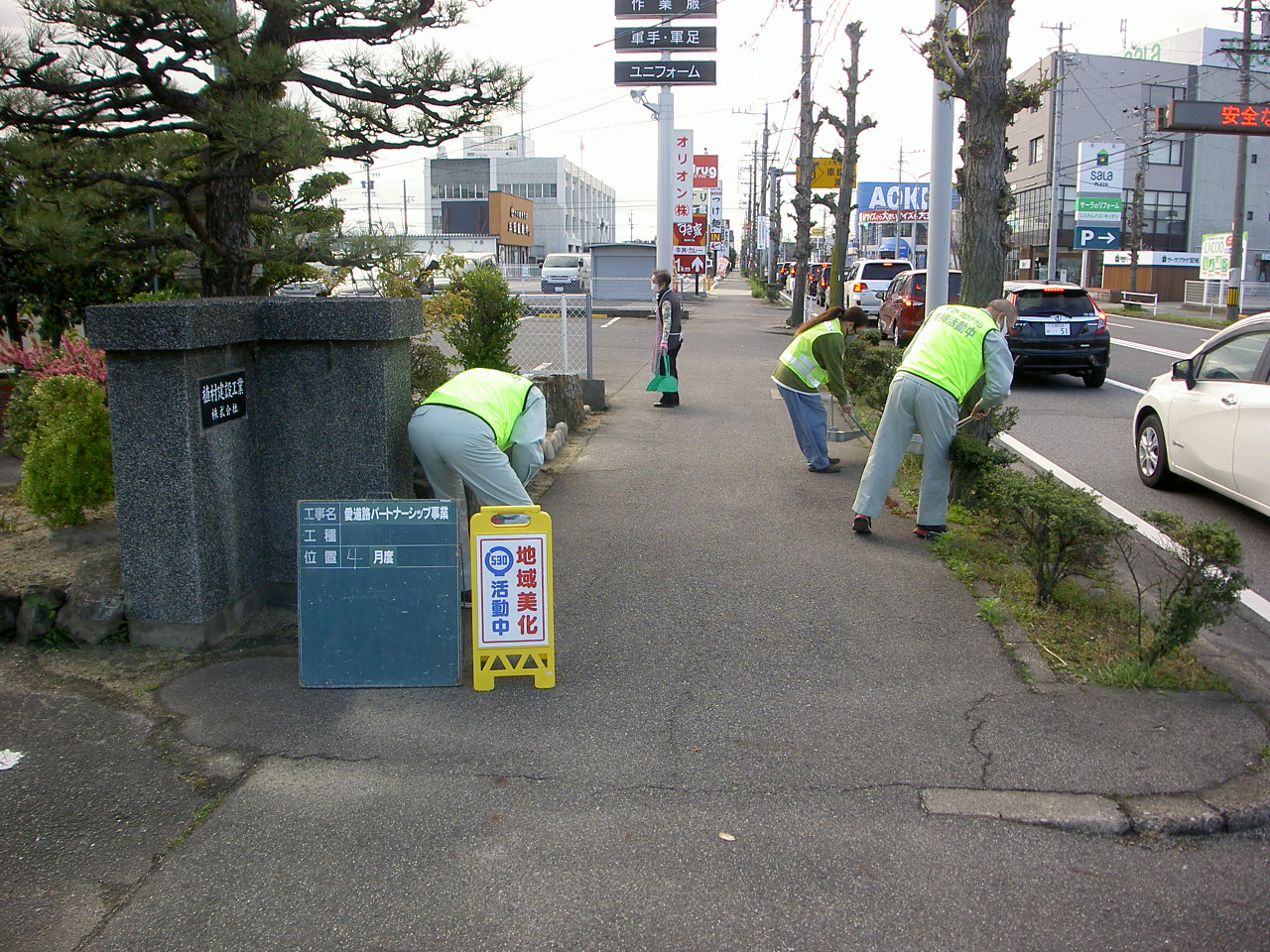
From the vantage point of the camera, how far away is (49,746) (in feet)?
13.8

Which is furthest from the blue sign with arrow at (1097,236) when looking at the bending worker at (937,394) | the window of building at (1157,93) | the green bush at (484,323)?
the bending worker at (937,394)

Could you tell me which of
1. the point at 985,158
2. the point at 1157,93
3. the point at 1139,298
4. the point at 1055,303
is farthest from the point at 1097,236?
the point at 985,158

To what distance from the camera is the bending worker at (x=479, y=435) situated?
17.0 ft

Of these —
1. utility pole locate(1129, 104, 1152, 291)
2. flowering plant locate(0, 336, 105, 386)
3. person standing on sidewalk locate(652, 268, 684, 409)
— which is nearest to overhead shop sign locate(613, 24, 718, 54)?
person standing on sidewalk locate(652, 268, 684, 409)

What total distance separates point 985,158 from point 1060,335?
788cm

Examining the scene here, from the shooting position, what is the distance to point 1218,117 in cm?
2978

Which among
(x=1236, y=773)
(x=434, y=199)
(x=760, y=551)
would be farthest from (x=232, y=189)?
(x=434, y=199)

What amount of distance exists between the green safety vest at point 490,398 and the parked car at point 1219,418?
5.22 m

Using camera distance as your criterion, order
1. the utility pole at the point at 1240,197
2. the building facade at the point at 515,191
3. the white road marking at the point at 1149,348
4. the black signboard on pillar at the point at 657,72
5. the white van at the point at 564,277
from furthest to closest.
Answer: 1. the building facade at the point at 515,191
2. the white van at the point at 564,277
3. the utility pole at the point at 1240,197
4. the black signboard on pillar at the point at 657,72
5. the white road marking at the point at 1149,348

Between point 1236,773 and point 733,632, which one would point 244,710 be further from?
point 1236,773

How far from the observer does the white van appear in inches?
1518

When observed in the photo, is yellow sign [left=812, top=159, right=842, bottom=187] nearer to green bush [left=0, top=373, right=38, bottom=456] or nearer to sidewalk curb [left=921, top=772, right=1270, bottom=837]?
green bush [left=0, top=373, right=38, bottom=456]

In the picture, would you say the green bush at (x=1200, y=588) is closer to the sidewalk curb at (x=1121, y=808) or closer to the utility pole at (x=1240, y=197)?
the sidewalk curb at (x=1121, y=808)

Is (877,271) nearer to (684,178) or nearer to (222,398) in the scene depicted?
(684,178)
